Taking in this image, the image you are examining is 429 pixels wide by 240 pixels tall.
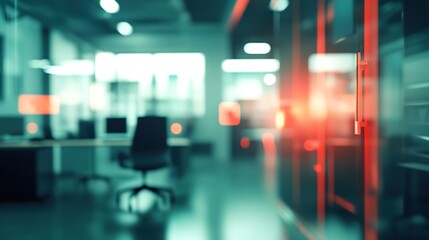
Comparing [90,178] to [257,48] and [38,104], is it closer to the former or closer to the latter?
[38,104]

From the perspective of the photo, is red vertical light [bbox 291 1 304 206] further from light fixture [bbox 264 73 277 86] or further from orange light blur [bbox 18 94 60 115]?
light fixture [bbox 264 73 277 86]

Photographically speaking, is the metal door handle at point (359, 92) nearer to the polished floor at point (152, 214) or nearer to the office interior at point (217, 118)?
the office interior at point (217, 118)

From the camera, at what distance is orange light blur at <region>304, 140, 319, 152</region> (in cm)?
367

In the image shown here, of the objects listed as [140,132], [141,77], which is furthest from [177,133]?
[140,132]

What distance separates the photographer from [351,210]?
360 centimetres

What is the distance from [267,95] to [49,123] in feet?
22.1

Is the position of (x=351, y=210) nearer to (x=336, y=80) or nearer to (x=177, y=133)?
(x=336, y=80)

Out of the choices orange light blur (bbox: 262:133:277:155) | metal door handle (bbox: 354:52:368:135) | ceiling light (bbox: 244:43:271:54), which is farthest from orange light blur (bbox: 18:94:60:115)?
orange light blur (bbox: 262:133:277:155)

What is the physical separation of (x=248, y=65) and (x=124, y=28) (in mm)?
3878

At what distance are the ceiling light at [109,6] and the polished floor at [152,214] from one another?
11.9ft

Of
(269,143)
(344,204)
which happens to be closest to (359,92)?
(344,204)

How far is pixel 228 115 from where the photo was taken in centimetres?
1043

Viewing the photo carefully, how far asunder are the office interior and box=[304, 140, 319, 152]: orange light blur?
4 cm

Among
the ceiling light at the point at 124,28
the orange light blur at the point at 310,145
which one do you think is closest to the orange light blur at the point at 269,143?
the ceiling light at the point at 124,28
